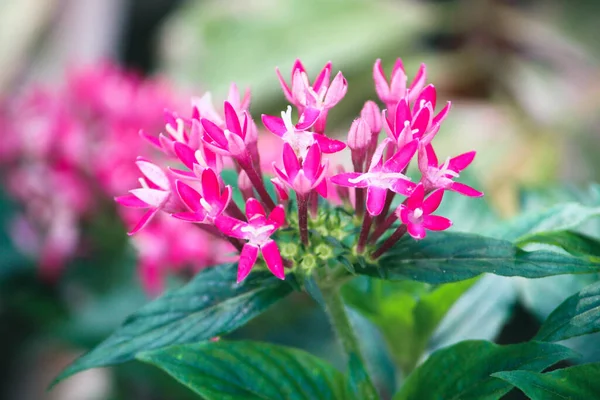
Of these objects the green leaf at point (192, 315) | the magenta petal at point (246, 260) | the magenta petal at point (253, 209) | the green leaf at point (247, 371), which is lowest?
the green leaf at point (247, 371)

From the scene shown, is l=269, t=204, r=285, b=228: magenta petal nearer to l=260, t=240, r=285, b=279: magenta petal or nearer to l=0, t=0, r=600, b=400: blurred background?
l=260, t=240, r=285, b=279: magenta petal

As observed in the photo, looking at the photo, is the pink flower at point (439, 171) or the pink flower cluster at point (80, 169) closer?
the pink flower at point (439, 171)

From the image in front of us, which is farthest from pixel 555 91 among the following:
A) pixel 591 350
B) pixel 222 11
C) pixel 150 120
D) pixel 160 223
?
pixel 591 350

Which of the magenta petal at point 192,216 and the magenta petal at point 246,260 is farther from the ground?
the magenta petal at point 192,216

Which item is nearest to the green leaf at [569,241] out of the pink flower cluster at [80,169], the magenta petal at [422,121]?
the magenta petal at [422,121]

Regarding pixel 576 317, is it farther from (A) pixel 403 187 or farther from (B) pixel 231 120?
(B) pixel 231 120

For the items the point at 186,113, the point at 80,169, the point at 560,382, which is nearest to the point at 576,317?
the point at 560,382

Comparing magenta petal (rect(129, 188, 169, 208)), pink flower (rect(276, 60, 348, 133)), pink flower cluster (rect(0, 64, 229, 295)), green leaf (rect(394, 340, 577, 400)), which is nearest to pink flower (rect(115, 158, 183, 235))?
magenta petal (rect(129, 188, 169, 208))

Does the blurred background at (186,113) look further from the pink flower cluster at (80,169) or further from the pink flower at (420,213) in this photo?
the pink flower at (420,213)
